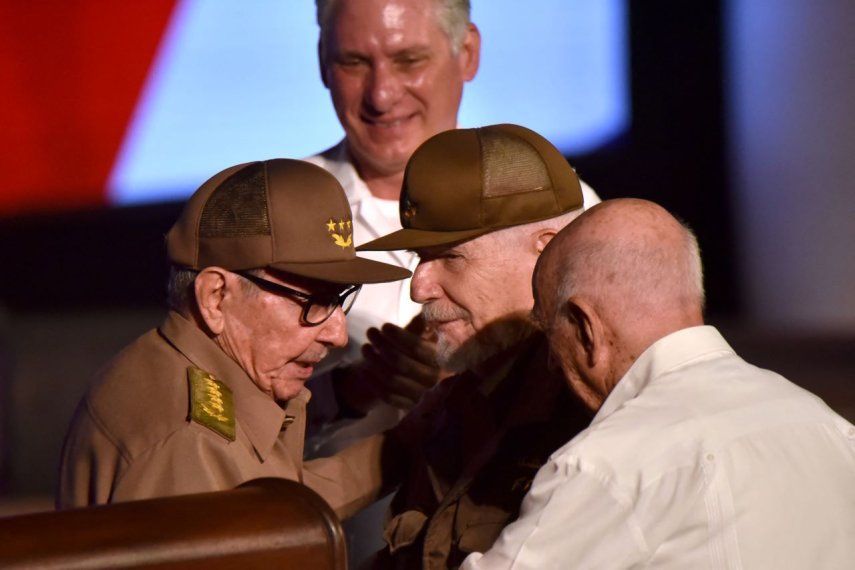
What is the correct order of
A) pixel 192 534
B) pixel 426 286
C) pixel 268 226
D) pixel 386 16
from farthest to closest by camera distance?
pixel 386 16
pixel 426 286
pixel 268 226
pixel 192 534

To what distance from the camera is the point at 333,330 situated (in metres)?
2.14

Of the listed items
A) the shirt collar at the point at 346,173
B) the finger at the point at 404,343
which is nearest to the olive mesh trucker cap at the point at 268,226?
the finger at the point at 404,343

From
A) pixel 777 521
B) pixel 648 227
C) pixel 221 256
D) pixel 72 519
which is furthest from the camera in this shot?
pixel 221 256

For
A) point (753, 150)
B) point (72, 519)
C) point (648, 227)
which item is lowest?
point (753, 150)

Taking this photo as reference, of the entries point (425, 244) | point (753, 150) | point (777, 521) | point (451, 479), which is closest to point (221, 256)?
point (425, 244)

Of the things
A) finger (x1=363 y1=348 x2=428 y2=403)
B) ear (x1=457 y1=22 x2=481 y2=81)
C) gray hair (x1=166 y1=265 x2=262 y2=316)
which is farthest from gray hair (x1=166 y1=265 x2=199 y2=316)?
ear (x1=457 y1=22 x2=481 y2=81)

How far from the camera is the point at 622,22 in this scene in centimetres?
514

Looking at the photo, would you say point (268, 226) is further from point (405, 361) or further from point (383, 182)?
point (383, 182)

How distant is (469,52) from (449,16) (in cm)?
14

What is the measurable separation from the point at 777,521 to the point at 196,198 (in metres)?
1.04

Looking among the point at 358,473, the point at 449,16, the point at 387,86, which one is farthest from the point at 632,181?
the point at 358,473

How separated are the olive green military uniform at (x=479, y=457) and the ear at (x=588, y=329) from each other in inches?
12.5

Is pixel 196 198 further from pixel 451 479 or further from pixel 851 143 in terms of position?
pixel 851 143

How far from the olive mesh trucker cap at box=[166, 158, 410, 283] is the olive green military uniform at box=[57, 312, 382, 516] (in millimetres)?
131
